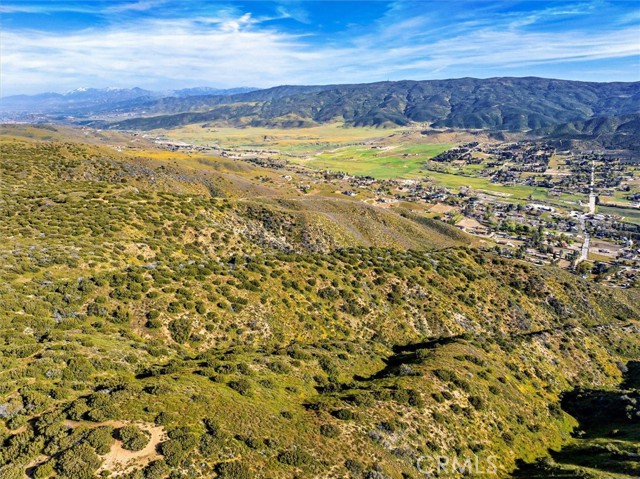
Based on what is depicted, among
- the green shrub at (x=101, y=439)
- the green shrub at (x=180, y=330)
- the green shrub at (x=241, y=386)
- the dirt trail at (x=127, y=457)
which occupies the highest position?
the green shrub at (x=101, y=439)

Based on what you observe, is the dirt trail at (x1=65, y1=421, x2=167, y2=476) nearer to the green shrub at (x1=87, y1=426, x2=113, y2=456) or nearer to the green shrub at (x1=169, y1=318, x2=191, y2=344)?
the green shrub at (x1=87, y1=426, x2=113, y2=456)

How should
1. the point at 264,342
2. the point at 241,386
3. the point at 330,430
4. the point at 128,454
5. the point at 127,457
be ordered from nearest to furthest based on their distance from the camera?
1. the point at 127,457
2. the point at 128,454
3. the point at 330,430
4. the point at 241,386
5. the point at 264,342

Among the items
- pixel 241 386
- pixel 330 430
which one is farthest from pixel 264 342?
pixel 330 430

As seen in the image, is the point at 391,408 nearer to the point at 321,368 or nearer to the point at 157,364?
the point at 321,368

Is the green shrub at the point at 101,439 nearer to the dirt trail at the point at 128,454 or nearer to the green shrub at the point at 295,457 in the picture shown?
the dirt trail at the point at 128,454

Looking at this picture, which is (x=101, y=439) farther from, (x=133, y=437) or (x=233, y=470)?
(x=233, y=470)

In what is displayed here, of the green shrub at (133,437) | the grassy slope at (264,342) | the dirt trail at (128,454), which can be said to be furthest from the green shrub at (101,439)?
the green shrub at (133,437)

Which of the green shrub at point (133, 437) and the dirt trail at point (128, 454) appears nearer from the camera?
the dirt trail at point (128, 454)

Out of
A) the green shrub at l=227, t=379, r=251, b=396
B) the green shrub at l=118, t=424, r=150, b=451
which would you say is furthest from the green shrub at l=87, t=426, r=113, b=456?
the green shrub at l=227, t=379, r=251, b=396

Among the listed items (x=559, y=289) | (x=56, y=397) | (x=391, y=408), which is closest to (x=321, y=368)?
(x=391, y=408)
